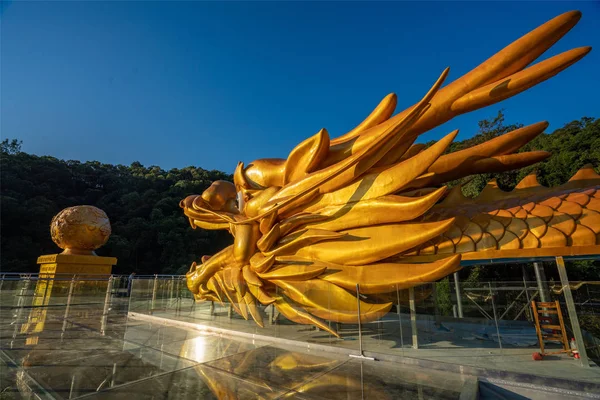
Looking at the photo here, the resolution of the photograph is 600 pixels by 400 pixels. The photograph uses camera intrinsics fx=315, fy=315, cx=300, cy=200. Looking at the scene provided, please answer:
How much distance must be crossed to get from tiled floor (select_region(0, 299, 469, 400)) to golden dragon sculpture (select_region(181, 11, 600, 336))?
44.7 inches

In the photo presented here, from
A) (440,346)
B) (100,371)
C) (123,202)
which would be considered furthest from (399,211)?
(123,202)

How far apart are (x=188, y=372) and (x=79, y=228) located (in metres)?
15.3

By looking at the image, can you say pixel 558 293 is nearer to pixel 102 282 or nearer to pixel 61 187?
pixel 102 282

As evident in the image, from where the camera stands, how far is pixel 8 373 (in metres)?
4.09

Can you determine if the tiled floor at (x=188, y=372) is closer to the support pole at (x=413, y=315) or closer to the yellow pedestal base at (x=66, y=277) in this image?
the support pole at (x=413, y=315)

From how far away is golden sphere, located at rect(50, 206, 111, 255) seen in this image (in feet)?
52.6

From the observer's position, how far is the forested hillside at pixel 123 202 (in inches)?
815

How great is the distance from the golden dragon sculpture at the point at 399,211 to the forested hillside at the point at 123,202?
12444 millimetres

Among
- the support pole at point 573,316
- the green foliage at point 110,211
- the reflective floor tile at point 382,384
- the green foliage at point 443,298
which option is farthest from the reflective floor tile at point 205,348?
the green foliage at point 110,211

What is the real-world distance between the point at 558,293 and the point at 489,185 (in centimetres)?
218

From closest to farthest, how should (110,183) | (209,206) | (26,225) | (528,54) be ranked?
(528,54) → (209,206) → (26,225) → (110,183)

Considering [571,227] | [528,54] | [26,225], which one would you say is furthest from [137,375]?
[26,225]

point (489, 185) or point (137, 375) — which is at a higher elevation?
point (489, 185)

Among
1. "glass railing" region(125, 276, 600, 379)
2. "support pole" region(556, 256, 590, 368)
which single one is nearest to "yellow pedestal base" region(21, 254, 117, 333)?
"glass railing" region(125, 276, 600, 379)
